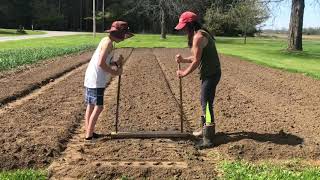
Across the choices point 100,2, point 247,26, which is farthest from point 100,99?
point 100,2

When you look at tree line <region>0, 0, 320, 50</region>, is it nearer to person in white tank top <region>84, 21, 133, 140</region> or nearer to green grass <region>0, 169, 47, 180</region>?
person in white tank top <region>84, 21, 133, 140</region>

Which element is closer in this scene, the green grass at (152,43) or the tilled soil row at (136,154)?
the tilled soil row at (136,154)

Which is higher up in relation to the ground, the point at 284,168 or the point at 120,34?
the point at 120,34

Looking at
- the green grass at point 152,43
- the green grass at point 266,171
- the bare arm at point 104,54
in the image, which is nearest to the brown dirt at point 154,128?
the green grass at point 266,171

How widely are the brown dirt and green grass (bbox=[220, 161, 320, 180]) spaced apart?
0.84ft

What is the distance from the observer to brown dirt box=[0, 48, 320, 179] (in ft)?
23.3

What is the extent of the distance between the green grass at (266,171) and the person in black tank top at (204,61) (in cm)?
127

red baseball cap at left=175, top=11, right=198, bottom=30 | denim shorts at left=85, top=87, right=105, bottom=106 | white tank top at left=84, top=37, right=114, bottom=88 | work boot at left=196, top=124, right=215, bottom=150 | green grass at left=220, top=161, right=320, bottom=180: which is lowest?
green grass at left=220, top=161, right=320, bottom=180

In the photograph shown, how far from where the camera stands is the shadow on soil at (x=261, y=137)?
8367 mm

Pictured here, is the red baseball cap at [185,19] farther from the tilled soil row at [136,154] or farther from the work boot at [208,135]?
the tilled soil row at [136,154]

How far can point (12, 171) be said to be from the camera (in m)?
6.75

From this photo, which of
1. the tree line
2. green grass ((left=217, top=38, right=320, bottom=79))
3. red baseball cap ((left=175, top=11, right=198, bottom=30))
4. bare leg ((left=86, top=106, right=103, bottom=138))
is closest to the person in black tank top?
red baseball cap ((left=175, top=11, right=198, bottom=30))

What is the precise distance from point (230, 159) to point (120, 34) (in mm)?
2526

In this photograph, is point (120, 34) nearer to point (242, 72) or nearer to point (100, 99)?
point (100, 99)
